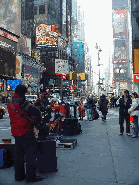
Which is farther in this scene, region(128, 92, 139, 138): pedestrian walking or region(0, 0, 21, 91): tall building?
region(0, 0, 21, 91): tall building

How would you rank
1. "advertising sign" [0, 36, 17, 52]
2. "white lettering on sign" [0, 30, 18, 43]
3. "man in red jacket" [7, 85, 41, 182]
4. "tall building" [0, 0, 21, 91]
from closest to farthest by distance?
"man in red jacket" [7, 85, 41, 182] → "tall building" [0, 0, 21, 91] → "white lettering on sign" [0, 30, 18, 43] → "advertising sign" [0, 36, 17, 52]

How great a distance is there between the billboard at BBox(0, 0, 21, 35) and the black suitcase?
67.8 m

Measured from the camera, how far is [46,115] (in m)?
11.0

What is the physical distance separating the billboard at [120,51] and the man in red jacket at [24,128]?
148865 mm

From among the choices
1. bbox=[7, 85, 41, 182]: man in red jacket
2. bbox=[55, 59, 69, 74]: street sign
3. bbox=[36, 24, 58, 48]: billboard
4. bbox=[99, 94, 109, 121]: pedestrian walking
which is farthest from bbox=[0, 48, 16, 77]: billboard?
bbox=[7, 85, 41, 182]: man in red jacket

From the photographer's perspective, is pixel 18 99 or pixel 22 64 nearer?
pixel 18 99

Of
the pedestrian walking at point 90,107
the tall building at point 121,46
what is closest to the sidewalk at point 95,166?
the pedestrian walking at point 90,107

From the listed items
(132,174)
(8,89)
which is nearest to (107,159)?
(132,174)

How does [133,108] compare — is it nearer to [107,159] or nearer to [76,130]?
[76,130]

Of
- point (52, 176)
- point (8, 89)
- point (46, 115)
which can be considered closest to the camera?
point (52, 176)

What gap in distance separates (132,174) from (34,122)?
89.2 inches

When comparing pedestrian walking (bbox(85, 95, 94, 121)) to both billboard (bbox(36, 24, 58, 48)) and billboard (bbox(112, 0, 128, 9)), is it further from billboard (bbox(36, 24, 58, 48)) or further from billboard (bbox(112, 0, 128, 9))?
billboard (bbox(112, 0, 128, 9))

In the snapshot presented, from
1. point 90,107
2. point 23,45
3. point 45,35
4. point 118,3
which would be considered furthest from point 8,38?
point 118,3

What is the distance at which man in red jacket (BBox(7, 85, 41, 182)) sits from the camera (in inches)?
215
